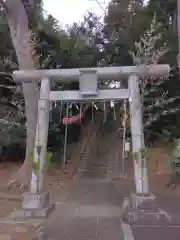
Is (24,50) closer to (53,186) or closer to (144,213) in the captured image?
(53,186)

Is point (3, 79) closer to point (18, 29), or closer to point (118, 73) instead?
point (18, 29)

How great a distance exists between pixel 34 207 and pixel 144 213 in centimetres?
276

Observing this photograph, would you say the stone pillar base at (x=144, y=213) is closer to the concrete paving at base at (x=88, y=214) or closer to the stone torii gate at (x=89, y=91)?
the concrete paving at base at (x=88, y=214)

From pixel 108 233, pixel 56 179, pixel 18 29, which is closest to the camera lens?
pixel 108 233

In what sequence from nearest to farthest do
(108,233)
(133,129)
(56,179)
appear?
(108,233), (133,129), (56,179)

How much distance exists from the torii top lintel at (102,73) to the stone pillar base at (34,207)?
3401 mm

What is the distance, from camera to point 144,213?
8102 millimetres

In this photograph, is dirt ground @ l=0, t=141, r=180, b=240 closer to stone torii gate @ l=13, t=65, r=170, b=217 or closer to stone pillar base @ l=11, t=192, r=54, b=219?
stone pillar base @ l=11, t=192, r=54, b=219

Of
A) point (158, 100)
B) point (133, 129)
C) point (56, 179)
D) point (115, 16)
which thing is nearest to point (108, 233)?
point (133, 129)

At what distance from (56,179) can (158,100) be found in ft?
20.3

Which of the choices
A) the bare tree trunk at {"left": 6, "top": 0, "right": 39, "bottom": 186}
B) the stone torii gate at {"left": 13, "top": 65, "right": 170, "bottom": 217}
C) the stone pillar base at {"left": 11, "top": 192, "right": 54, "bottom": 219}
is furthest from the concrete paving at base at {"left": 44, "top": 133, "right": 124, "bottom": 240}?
the bare tree trunk at {"left": 6, "top": 0, "right": 39, "bottom": 186}

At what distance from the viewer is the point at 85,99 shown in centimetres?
966

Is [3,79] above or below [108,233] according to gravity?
above

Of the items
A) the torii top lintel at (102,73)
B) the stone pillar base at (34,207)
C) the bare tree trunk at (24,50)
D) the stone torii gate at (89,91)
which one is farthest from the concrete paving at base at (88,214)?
the torii top lintel at (102,73)
